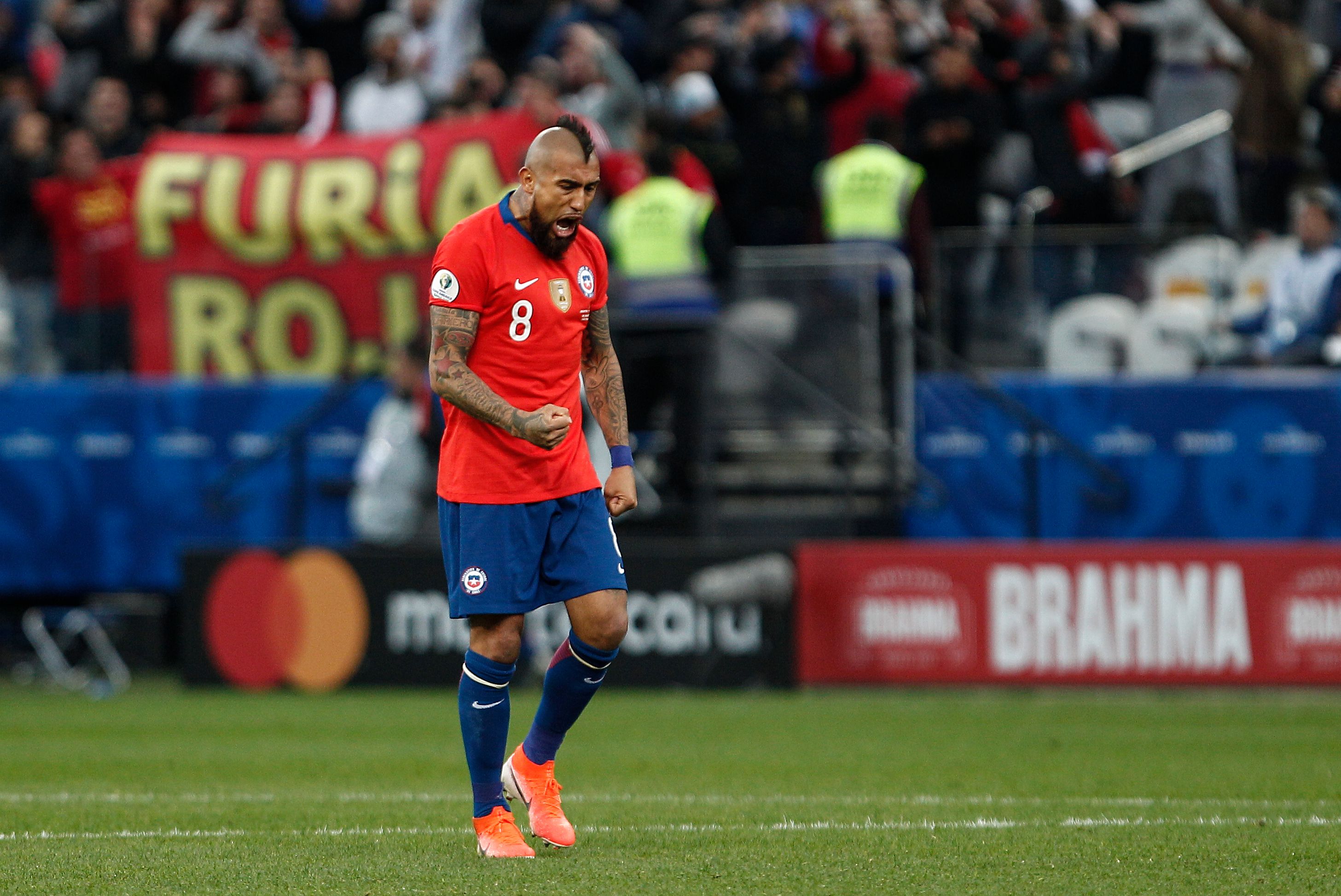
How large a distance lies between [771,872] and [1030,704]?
7187 mm

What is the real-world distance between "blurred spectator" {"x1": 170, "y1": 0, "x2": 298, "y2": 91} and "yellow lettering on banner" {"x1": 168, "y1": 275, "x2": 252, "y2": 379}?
347cm

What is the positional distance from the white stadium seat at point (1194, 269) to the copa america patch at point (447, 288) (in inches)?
354

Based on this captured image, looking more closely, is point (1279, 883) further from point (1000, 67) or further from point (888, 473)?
point (1000, 67)

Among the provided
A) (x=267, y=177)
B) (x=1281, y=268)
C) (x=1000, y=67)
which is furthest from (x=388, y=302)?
(x=1281, y=268)

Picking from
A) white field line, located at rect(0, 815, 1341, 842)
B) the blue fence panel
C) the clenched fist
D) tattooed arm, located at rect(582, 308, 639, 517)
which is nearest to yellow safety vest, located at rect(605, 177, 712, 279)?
the blue fence panel

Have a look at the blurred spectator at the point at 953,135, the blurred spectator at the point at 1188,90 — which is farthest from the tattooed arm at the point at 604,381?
Result: the blurred spectator at the point at 1188,90

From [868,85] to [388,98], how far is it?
4197 millimetres

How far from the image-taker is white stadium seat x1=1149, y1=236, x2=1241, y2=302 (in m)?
14.4

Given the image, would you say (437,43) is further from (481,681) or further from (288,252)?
(481,681)

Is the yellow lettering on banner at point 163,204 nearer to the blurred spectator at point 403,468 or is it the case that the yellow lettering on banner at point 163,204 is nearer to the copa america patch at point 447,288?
the blurred spectator at point 403,468

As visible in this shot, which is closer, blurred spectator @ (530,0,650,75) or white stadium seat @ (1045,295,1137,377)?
white stadium seat @ (1045,295,1137,377)

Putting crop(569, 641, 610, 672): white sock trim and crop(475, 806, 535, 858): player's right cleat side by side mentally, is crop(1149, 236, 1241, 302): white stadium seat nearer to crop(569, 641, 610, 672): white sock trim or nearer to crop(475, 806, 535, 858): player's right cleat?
crop(569, 641, 610, 672): white sock trim

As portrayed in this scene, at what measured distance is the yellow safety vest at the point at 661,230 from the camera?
47.6 feet

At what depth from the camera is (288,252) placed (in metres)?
16.1
